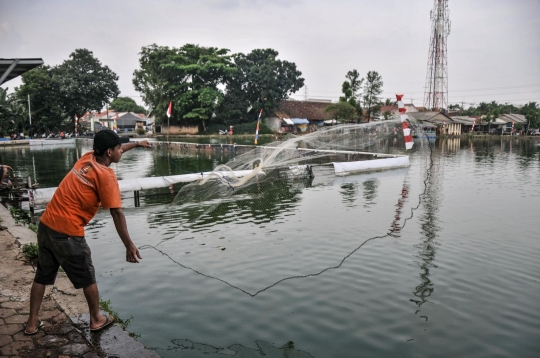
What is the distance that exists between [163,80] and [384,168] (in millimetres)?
33902

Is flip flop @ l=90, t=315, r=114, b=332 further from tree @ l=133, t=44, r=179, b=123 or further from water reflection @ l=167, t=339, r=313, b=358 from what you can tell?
tree @ l=133, t=44, r=179, b=123

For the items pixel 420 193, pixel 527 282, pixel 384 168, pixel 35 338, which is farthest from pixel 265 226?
pixel 384 168

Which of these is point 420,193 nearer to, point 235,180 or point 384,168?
point 384,168

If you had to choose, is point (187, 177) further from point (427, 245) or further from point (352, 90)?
point (352, 90)

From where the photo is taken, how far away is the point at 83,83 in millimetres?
46094

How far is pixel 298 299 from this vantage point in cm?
434

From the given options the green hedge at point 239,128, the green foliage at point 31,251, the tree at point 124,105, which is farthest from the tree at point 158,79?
the green foliage at point 31,251

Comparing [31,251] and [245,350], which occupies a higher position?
[31,251]

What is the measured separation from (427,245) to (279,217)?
9.59ft

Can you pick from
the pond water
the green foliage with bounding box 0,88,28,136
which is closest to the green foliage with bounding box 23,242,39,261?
the pond water

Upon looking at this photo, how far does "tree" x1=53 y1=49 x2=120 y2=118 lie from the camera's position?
44.4 metres

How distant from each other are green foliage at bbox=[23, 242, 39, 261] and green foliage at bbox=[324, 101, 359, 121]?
3835 cm

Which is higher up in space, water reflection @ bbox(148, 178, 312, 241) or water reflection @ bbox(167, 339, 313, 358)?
water reflection @ bbox(148, 178, 312, 241)

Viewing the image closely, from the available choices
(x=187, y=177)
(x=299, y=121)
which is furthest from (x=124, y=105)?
(x=187, y=177)
